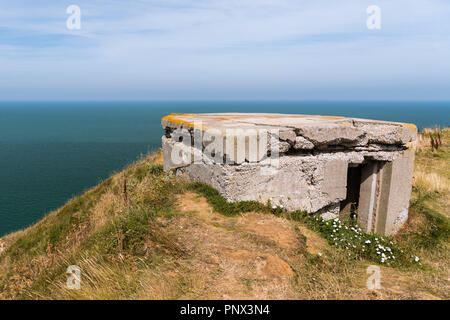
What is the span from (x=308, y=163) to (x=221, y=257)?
7.72 feet

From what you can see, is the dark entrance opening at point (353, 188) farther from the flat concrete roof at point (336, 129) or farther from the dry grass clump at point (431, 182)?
the dry grass clump at point (431, 182)

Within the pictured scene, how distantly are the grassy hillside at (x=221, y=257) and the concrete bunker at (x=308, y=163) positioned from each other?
0.32 meters

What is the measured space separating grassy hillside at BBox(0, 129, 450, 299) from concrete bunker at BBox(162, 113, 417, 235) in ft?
1.04

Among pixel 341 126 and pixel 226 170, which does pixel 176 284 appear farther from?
pixel 341 126

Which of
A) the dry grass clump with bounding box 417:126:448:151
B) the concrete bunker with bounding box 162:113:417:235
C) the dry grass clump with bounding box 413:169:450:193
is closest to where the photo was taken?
the concrete bunker with bounding box 162:113:417:235

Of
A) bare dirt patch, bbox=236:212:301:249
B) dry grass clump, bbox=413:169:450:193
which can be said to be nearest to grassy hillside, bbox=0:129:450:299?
bare dirt patch, bbox=236:212:301:249

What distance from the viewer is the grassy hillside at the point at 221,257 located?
2.74 m

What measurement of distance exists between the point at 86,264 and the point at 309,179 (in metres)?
3.39

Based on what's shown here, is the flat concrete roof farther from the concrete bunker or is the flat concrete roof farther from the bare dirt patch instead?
A: the bare dirt patch

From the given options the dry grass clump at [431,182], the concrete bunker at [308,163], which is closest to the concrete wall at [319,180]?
the concrete bunker at [308,163]

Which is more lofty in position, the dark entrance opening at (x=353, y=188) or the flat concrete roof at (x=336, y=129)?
the flat concrete roof at (x=336, y=129)

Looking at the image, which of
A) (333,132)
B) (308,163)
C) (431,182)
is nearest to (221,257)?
(308,163)

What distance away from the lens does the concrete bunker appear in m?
4.51

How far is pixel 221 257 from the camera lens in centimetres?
322
